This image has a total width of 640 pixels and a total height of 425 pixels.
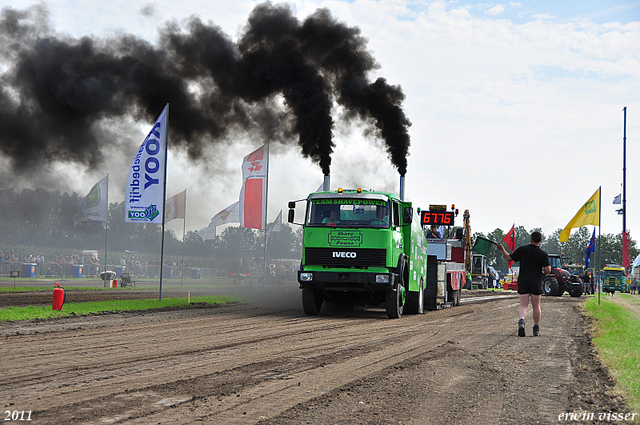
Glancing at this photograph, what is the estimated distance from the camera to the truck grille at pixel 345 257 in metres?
15.7

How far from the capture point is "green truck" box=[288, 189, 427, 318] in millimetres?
15727

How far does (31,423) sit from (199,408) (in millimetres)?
1365

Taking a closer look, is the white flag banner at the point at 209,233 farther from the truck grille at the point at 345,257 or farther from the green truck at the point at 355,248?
the truck grille at the point at 345,257

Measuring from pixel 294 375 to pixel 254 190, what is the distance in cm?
1801

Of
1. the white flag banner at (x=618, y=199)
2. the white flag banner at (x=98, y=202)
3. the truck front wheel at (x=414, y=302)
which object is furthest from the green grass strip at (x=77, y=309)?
the white flag banner at (x=618, y=199)

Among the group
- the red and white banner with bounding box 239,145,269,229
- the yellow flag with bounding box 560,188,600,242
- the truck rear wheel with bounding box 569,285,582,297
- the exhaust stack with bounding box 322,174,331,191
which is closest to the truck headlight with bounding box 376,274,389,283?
the red and white banner with bounding box 239,145,269,229

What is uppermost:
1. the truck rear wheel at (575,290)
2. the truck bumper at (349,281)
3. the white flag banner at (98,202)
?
the white flag banner at (98,202)

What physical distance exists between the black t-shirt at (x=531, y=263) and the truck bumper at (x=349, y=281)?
4482mm

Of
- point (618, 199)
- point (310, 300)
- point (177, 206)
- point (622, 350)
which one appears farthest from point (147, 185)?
point (618, 199)

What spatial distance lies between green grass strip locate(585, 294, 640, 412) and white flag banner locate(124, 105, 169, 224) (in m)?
12.8

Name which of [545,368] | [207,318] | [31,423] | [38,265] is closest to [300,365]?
[545,368]

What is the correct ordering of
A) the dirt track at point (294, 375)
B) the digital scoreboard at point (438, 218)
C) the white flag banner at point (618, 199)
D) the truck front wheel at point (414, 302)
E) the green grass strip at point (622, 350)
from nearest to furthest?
1. the dirt track at point (294, 375)
2. the green grass strip at point (622, 350)
3. the truck front wheel at point (414, 302)
4. the digital scoreboard at point (438, 218)
5. the white flag banner at point (618, 199)

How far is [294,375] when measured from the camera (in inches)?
287

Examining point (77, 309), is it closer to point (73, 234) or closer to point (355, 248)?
point (355, 248)
